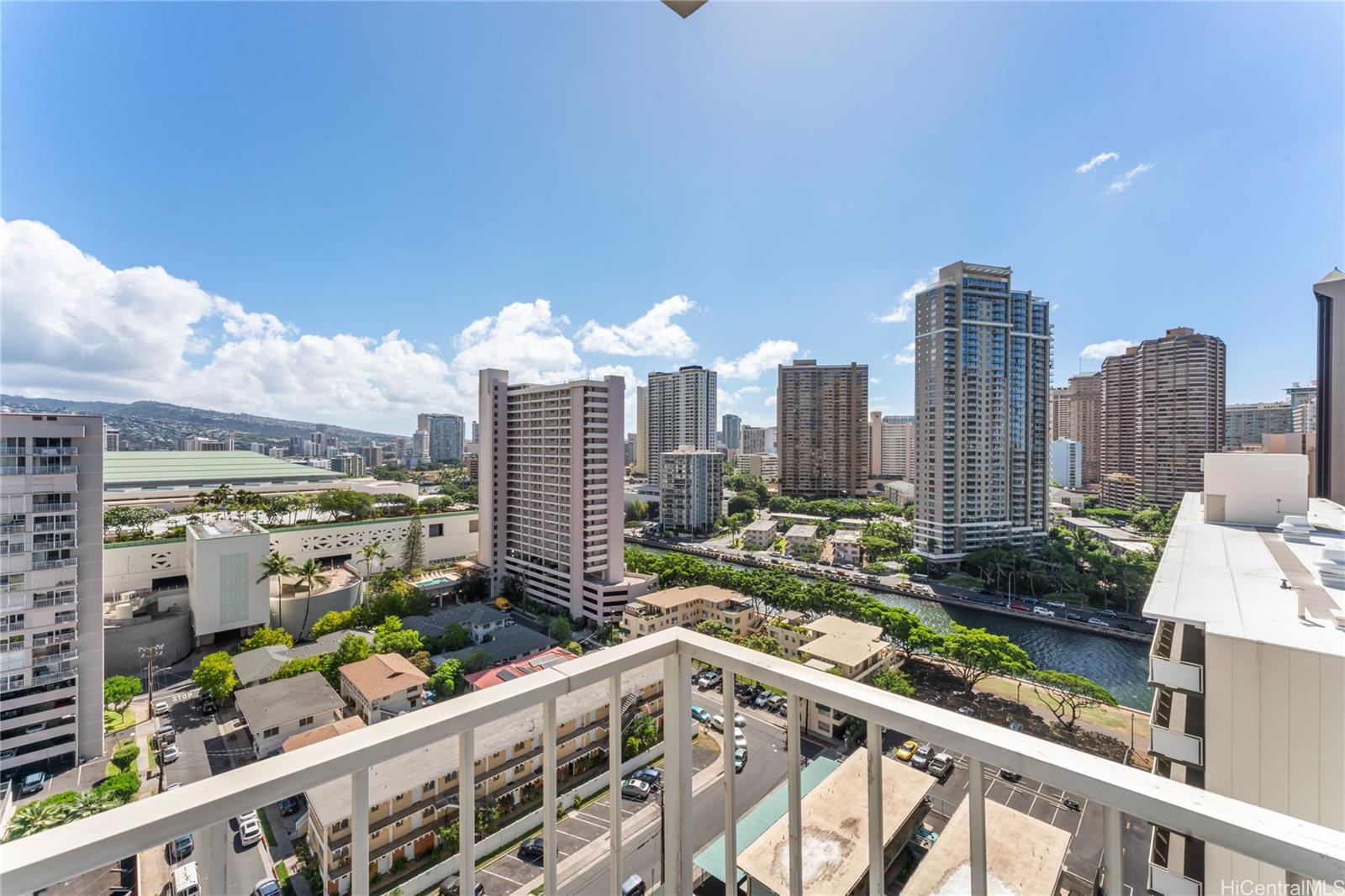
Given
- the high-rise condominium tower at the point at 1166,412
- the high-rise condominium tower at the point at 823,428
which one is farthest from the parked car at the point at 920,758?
the high-rise condominium tower at the point at 823,428

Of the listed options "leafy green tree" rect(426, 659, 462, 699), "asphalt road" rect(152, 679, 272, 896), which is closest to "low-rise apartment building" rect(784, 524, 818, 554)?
"leafy green tree" rect(426, 659, 462, 699)

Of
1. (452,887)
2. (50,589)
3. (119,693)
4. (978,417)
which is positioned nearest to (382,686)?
(50,589)

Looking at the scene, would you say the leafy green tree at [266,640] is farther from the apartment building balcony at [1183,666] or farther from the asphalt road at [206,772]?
the apartment building balcony at [1183,666]

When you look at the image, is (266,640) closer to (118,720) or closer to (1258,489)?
(118,720)

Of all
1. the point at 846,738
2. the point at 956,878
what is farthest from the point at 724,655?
the point at 846,738

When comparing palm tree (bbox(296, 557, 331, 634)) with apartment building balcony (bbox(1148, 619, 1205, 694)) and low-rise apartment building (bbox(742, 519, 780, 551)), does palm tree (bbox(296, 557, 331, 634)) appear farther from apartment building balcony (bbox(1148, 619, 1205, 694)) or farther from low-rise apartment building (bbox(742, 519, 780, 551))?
low-rise apartment building (bbox(742, 519, 780, 551))

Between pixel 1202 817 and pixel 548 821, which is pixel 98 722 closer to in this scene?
pixel 548 821
